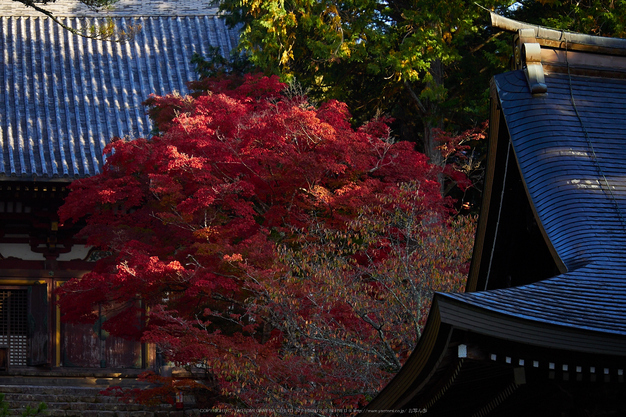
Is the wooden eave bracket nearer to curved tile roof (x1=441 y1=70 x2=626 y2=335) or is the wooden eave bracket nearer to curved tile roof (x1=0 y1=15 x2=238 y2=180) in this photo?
curved tile roof (x1=441 y1=70 x2=626 y2=335)

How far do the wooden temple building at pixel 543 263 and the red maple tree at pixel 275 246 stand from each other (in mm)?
1836

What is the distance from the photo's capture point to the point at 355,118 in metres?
15.6

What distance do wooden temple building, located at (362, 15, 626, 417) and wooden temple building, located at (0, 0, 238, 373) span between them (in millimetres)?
10652

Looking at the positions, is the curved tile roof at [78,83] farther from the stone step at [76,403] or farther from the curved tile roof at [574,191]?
the curved tile roof at [574,191]

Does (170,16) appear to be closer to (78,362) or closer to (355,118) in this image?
(355,118)

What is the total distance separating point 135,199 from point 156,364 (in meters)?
5.27

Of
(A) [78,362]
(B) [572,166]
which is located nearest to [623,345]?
(B) [572,166]

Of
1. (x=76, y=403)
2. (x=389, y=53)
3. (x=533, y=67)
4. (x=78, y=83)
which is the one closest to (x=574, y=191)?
(x=533, y=67)

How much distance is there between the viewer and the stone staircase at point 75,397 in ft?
42.7

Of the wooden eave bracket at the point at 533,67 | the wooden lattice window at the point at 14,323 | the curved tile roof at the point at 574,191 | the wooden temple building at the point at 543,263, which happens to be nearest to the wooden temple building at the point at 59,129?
the wooden lattice window at the point at 14,323

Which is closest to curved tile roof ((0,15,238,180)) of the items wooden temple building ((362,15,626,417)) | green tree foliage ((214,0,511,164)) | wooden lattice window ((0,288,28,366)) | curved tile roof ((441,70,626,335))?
wooden lattice window ((0,288,28,366))

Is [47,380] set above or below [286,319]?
below

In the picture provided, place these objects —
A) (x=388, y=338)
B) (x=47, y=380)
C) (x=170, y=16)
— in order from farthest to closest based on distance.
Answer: (x=170, y=16) → (x=47, y=380) → (x=388, y=338)

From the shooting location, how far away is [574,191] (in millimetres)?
5027
